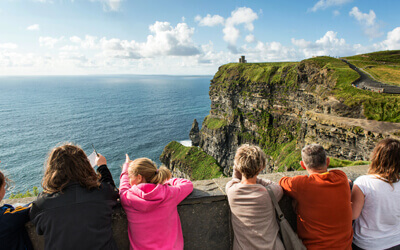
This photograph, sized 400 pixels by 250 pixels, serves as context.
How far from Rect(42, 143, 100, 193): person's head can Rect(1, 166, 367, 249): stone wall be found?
1141 mm

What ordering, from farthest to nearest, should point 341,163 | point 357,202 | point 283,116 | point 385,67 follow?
point 283,116
point 385,67
point 341,163
point 357,202

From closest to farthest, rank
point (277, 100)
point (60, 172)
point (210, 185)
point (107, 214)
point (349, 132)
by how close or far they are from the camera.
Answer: point (60, 172)
point (107, 214)
point (210, 185)
point (349, 132)
point (277, 100)

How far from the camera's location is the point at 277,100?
51062 millimetres

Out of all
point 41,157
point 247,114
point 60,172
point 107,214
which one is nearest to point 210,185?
point 107,214

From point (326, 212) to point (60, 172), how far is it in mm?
4107

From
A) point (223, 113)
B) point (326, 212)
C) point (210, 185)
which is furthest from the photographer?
point (223, 113)

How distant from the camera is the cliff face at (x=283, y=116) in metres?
25.4

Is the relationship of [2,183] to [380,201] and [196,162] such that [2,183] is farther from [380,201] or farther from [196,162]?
[196,162]

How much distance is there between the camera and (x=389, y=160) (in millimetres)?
3789

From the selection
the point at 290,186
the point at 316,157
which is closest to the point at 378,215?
the point at 316,157

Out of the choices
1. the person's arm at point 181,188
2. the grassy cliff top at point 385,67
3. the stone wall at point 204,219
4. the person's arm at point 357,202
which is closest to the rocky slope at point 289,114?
the grassy cliff top at point 385,67

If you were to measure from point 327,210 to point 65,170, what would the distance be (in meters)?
4.06

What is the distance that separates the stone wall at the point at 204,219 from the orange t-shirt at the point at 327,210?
830 mm

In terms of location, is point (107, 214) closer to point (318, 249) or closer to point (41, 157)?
point (318, 249)
